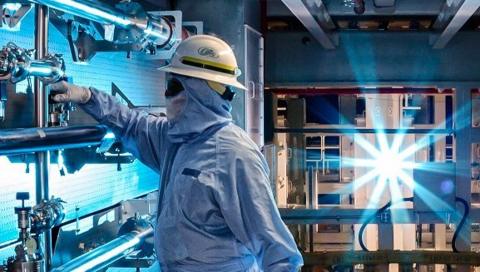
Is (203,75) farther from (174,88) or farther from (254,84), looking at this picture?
(254,84)

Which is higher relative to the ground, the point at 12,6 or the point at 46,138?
the point at 12,6

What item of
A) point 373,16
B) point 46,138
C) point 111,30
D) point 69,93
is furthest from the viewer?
point 373,16

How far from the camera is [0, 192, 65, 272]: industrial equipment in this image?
5.91ft

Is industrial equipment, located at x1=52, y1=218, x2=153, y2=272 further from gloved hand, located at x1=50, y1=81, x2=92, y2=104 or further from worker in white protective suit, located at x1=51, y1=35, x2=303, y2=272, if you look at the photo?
gloved hand, located at x1=50, y1=81, x2=92, y2=104

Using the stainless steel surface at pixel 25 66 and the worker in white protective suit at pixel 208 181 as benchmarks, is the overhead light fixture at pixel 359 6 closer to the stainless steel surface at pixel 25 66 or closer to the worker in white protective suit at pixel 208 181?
the worker in white protective suit at pixel 208 181

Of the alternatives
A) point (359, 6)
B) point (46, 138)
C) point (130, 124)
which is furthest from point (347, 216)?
point (46, 138)

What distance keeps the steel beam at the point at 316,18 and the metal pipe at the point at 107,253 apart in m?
1.30

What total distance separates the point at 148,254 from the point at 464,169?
10.5 ft

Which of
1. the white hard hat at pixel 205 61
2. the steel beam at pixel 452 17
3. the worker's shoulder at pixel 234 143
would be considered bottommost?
the worker's shoulder at pixel 234 143

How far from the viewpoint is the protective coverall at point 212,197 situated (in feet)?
7.38

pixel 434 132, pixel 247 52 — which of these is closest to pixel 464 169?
pixel 434 132

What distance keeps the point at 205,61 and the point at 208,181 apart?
394 millimetres

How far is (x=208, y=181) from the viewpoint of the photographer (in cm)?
226

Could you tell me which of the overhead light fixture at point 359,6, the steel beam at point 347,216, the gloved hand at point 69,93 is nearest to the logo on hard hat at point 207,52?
the gloved hand at point 69,93
